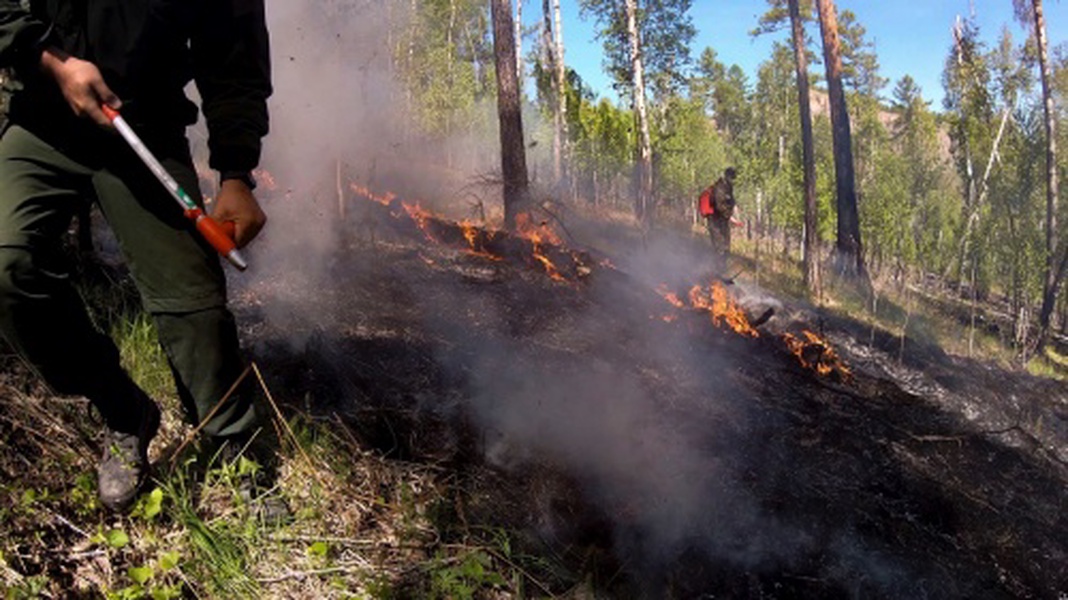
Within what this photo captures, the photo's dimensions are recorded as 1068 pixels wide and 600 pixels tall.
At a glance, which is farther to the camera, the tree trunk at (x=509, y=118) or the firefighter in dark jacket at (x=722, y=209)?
the firefighter in dark jacket at (x=722, y=209)

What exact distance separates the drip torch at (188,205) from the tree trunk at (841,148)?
599 inches

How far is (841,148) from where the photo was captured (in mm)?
15133

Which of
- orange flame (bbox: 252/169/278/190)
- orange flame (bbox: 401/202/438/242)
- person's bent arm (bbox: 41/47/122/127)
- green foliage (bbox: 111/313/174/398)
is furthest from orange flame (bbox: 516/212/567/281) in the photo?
person's bent arm (bbox: 41/47/122/127)

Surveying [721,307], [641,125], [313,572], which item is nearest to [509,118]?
[721,307]

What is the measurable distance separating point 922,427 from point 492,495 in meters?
4.95

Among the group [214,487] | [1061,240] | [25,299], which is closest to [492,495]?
[214,487]

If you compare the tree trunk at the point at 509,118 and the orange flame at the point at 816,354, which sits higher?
the tree trunk at the point at 509,118

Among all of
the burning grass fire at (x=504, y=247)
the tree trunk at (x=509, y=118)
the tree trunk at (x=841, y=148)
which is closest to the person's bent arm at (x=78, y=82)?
the burning grass fire at (x=504, y=247)

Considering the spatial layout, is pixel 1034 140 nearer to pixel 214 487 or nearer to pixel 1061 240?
pixel 1061 240

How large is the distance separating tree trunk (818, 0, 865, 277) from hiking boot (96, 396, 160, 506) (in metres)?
15.3

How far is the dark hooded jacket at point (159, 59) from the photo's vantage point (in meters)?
1.62

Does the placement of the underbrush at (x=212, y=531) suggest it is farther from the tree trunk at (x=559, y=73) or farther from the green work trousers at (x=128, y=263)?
the tree trunk at (x=559, y=73)

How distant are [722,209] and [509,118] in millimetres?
5052

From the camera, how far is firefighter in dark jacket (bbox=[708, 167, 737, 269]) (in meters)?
12.6
